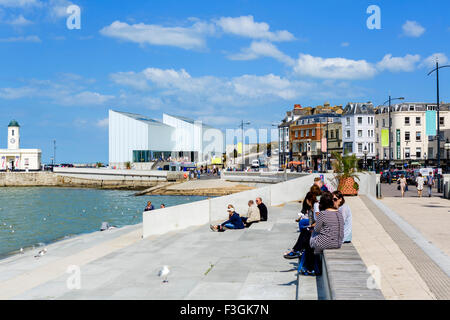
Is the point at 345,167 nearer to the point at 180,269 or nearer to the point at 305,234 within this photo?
the point at 305,234

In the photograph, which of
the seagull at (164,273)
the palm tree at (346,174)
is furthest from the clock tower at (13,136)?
Answer: the seagull at (164,273)

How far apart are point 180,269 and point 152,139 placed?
9606cm

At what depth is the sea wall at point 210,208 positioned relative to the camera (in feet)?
62.1

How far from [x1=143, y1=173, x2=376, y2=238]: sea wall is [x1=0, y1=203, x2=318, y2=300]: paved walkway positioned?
3.35ft

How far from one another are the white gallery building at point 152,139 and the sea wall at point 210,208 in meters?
76.8

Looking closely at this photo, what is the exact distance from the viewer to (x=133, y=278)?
10945 millimetres

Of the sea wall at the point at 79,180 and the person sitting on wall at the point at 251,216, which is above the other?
the person sitting on wall at the point at 251,216

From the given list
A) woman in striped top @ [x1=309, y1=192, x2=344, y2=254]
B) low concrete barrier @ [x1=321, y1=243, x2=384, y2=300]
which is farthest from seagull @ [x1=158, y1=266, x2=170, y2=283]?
low concrete barrier @ [x1=321, y1=243, x2=384, y2=300]

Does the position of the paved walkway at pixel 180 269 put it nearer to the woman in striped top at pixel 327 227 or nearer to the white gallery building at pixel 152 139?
the woman in striped top at pixel 327 227

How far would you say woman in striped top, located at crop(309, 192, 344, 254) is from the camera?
28.3 ft

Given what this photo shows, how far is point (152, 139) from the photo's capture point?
10631cm
